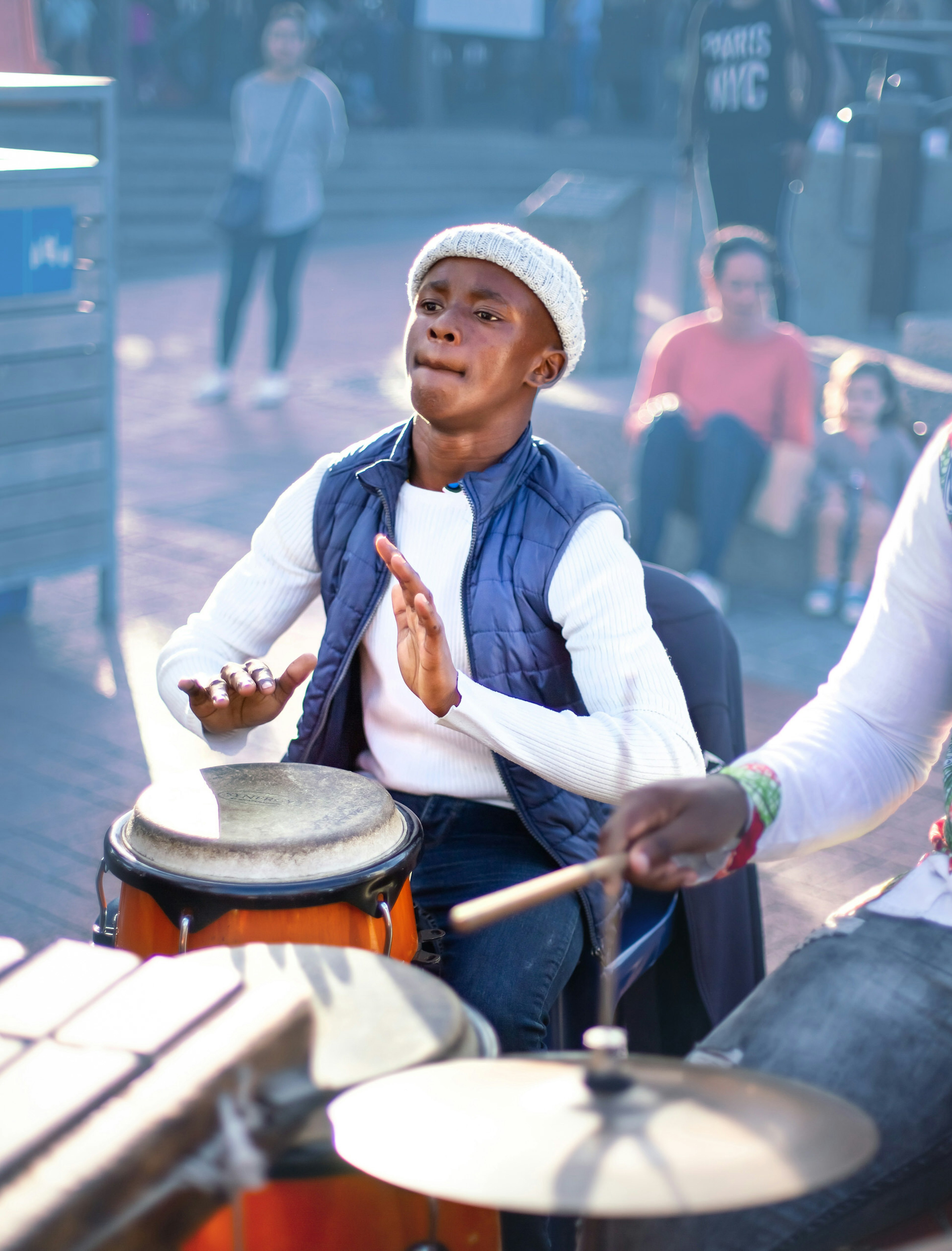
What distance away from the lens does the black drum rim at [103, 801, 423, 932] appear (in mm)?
1821

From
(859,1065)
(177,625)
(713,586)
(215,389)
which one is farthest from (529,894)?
(215,389)

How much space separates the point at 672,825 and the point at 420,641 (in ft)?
1.61

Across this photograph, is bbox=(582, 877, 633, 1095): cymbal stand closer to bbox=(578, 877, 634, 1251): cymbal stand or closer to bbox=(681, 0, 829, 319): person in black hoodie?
A: bbox=(578, 877, 634, 1251): cymbal stand

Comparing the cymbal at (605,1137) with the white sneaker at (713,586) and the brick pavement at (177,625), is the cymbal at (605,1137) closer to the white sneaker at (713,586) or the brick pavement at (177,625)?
the brick pavement at (177,625)

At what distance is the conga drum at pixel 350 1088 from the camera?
1.45m

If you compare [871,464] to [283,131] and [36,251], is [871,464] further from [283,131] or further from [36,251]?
[283,131]

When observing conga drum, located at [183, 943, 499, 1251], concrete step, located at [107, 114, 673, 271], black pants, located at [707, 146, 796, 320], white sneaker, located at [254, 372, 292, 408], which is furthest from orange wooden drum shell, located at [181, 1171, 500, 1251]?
concrete step, located at [107, 114, 673, 271]

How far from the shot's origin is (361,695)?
2371 mm

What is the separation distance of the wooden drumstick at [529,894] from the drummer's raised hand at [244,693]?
34.1 inches

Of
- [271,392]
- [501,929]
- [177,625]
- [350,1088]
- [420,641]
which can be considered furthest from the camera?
[271,392]

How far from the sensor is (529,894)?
Result: 4.16ft

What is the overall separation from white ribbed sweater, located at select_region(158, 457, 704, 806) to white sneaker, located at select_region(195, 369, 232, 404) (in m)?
6.19

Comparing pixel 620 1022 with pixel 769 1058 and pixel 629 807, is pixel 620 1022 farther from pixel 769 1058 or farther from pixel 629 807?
pixel 629 807

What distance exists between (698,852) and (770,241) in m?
5.84
